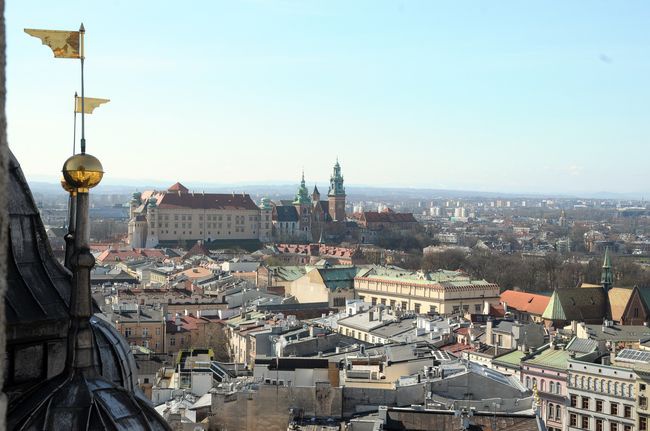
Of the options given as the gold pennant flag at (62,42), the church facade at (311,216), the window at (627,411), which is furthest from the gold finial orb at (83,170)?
the church facade at (311,216)

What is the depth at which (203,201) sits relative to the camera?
509 feet

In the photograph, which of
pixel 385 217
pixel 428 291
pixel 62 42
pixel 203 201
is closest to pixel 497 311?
pixel 428 291

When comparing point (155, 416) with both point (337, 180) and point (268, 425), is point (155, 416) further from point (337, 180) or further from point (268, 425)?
point (337, 180)

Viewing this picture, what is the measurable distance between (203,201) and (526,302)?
276ft

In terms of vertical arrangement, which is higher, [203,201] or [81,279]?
[81,279]

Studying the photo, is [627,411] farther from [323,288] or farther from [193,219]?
[193,219]

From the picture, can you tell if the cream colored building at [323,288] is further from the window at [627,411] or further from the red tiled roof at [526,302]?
the window at [627,411]

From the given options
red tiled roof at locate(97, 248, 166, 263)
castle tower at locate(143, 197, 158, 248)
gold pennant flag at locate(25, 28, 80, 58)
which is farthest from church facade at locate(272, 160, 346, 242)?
gold pennant flag at locate(25, 28, 80, 58)

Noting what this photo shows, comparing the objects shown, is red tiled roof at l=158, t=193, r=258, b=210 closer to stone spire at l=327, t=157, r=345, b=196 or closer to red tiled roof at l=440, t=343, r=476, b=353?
stone spire at l=327, t=157, r=345, b=196

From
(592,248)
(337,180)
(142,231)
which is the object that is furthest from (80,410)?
(592,248)

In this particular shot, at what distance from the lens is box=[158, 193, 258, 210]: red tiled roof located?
15006 cm

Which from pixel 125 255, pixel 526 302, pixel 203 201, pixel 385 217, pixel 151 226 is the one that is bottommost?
pixel 125 255

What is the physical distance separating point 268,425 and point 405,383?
6328 millimetres

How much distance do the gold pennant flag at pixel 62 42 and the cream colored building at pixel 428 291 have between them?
69795 mm
